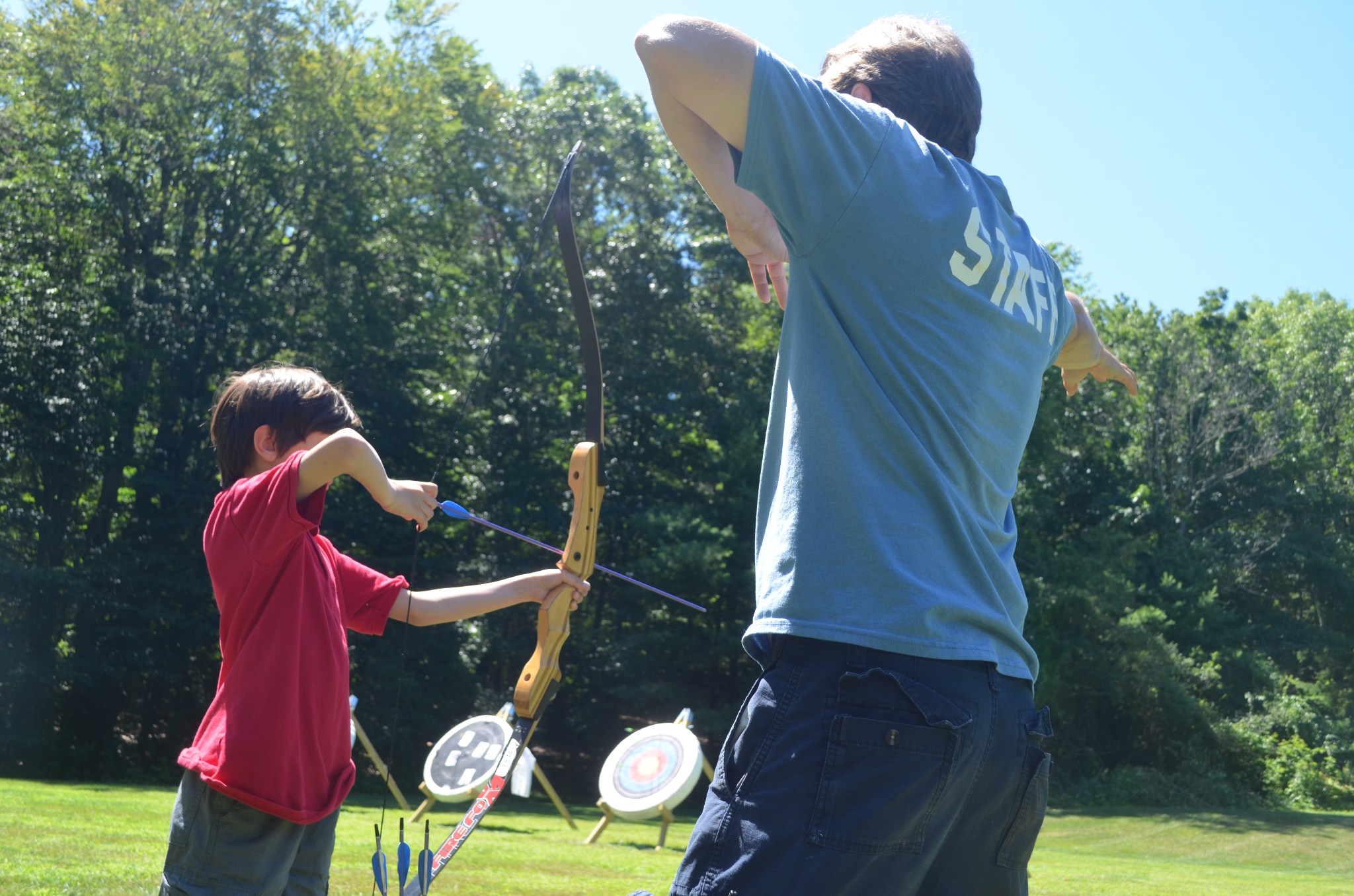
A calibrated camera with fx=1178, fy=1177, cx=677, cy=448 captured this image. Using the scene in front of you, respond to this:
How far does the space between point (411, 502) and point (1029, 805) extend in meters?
1.36

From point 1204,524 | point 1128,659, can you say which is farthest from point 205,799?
point 1204,524

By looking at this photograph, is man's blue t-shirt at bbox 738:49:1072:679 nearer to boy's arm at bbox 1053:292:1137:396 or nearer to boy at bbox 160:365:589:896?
boy's arm at bbox 1053:292:1137:396

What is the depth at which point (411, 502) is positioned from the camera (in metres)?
2.34

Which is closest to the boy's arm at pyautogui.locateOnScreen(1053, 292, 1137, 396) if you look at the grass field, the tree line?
the grass field

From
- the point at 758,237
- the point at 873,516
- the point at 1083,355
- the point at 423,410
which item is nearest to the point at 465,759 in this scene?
the point at 1083,355

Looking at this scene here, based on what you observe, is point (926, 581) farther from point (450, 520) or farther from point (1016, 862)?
point (450, 520)

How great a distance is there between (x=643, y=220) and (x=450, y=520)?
7.95m

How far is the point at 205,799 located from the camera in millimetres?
2391

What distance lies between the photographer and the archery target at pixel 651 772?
9.48m

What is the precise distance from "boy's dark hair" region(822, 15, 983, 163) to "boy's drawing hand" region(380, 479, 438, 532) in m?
1.15

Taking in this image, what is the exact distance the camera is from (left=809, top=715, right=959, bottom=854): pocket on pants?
1270mm

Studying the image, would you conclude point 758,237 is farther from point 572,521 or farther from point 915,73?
point 572,521

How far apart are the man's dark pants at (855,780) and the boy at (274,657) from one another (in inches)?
43.1

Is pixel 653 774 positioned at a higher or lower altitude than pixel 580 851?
higher
